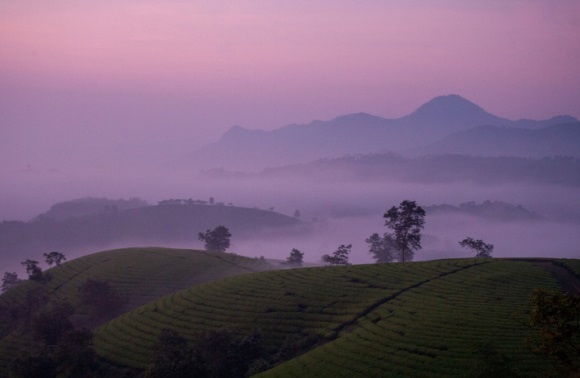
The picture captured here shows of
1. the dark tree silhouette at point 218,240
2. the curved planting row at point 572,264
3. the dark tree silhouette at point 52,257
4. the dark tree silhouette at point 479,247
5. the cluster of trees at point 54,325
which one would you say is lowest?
the cluster of trees at point 54,325

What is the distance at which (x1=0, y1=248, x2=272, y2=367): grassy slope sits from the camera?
7662 cm

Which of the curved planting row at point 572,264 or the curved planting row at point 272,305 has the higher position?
the curved planting row at point 572,264

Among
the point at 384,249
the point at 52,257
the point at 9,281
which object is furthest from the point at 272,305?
the point at 9,281

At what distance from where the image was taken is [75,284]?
3226 inches

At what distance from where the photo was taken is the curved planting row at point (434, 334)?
37.5 metres

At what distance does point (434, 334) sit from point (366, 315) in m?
9.10

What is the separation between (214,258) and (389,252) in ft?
140

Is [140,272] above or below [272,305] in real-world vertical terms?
above

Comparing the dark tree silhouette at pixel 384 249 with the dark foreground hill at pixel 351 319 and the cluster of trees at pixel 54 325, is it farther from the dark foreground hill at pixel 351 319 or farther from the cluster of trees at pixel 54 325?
the cluster of trees at pixel 54 325

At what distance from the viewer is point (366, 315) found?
165 feet

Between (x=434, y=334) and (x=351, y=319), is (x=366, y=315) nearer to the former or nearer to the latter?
(x=351, y=319)

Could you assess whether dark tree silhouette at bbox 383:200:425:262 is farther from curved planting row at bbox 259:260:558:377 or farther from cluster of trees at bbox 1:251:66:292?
cluster of trees at bbox 1:251:66:292

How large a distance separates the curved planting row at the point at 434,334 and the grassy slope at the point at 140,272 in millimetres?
36796

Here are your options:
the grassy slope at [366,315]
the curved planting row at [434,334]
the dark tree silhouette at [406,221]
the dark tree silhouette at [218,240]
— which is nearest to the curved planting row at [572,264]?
the grassy slope at [366,315]
